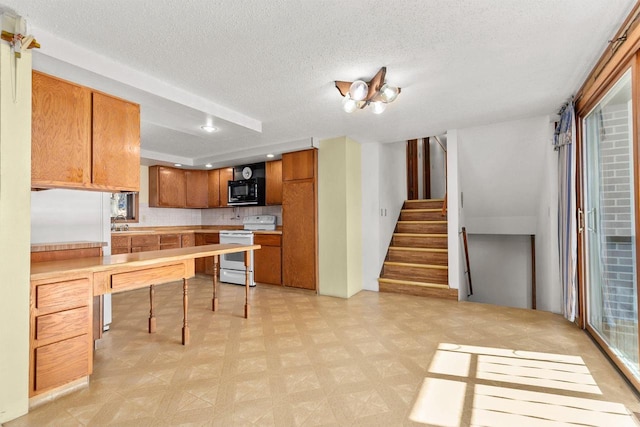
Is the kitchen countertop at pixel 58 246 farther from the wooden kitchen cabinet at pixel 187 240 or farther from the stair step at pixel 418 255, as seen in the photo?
the stair step at pixel 418 255

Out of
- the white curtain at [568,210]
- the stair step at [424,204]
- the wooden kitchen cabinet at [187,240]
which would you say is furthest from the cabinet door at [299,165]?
the white curtain at [568,210]

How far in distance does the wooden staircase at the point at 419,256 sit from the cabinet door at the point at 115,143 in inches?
136

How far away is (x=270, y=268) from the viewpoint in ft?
15.7

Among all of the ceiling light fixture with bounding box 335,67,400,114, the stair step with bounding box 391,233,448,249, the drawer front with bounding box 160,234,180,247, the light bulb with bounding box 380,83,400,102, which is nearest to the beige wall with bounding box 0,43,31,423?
the ceiling light fixture with bounding box 335,67,400,114

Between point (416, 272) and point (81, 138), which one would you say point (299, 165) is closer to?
point (416, 272)

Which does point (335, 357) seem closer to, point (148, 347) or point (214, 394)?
point (214, 394)

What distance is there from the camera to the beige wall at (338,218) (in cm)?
417

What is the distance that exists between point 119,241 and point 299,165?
2975 mm

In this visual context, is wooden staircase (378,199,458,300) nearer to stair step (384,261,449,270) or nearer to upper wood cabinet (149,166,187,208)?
stair step (384,261,449,270)

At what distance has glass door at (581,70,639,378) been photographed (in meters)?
2.08

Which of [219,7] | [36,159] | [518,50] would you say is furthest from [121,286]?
[518,50]

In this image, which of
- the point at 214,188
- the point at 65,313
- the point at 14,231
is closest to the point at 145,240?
the point at 214,188

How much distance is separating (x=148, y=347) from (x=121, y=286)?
0.78 m

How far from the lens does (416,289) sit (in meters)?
4.25
